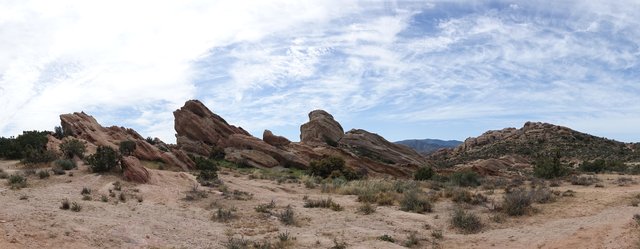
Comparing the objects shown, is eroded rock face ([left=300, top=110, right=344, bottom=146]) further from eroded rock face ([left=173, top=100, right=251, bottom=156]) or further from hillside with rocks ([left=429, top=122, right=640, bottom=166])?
hillside with rocks ([left=429, top=122, right=640, bottom=166])

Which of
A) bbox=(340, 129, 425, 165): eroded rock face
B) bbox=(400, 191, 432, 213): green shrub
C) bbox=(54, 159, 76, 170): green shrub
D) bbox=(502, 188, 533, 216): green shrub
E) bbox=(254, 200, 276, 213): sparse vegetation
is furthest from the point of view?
bbox=(340, 129, 425, 165): eroded rock face

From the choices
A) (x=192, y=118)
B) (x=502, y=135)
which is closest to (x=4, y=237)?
(x=192, y=118)

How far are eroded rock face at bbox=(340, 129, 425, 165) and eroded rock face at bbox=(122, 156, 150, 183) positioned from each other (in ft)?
113

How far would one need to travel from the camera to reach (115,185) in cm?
1983

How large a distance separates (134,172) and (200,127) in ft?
98.8

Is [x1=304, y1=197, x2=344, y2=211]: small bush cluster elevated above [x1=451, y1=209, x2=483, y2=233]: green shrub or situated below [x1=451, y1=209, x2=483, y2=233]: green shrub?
above

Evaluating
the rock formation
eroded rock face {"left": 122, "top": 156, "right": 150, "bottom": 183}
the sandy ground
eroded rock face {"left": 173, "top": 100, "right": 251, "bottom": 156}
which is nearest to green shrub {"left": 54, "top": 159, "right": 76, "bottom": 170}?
the sandy ground

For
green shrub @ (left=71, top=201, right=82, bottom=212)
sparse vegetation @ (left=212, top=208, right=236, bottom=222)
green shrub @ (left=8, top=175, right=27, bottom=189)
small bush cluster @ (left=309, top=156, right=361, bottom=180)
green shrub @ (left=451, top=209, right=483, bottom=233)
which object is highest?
small bush cluster @ (left=309, top=156, right=361, bottom=180)

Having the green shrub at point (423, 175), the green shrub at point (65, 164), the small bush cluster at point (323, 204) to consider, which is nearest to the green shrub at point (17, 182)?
the green shrub at point (65, 164)

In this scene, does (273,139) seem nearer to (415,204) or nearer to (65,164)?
(65,164)

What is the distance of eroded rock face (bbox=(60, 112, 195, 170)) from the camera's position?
33.6 m

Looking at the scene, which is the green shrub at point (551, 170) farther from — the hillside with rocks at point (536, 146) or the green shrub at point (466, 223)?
the hillside with rocks at point (536, 146)

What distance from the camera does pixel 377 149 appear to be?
55.8m

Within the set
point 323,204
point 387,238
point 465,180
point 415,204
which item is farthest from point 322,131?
point 387,238
